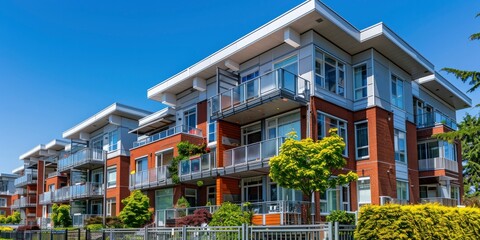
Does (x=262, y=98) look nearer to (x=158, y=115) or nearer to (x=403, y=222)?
(x=403, y=222)

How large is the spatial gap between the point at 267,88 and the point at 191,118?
1017 centimetres

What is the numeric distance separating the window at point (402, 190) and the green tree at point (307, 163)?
7.78 metres

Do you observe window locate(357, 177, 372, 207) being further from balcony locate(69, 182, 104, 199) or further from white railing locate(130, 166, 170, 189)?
balcony locate(69, 182, 104, 199)

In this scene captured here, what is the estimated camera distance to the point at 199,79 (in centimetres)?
2938

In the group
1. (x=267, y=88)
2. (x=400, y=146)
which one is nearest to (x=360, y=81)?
(x=400, y=146)

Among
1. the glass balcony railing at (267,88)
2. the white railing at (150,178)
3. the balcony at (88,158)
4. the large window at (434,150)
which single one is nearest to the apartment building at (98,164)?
the balcony at (88,158)

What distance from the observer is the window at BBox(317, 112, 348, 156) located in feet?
74.6

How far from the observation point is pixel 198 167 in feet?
86.9

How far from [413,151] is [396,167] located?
3.09 m

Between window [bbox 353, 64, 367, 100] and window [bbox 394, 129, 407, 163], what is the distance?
3.02 metres

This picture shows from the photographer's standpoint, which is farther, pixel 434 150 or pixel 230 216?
pixel 434 150

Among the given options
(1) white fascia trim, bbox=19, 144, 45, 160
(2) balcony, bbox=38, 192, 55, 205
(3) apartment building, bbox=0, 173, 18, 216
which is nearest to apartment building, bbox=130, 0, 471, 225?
(2) balcony, bbox=38, 192, 55, 205

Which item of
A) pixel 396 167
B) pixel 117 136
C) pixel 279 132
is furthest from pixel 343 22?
pixel 117 136

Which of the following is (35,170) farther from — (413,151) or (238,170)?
(413,151)
